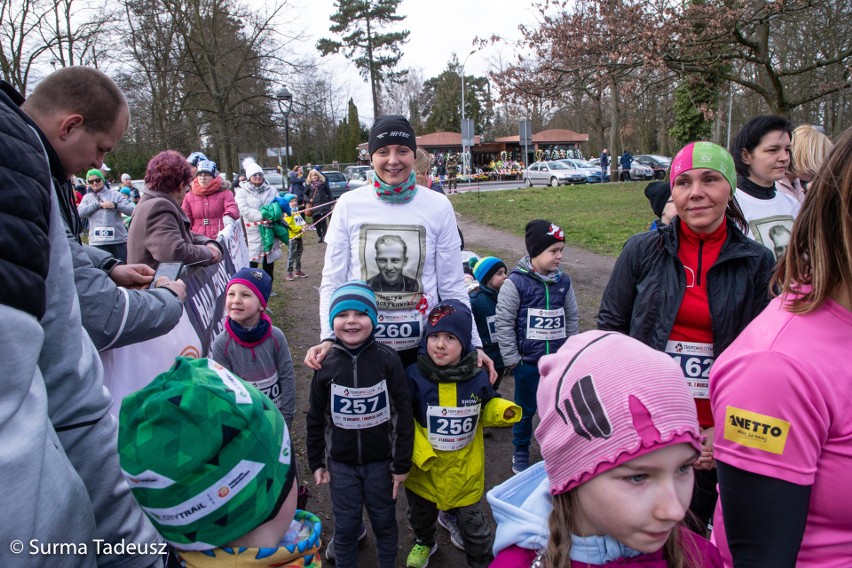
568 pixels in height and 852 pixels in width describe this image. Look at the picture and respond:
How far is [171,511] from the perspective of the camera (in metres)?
1.28

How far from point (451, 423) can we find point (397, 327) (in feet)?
2.03

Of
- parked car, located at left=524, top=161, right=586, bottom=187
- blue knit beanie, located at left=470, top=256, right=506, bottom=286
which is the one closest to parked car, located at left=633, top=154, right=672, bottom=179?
parked car, located at left=524, top=161, right=586, bottom=187

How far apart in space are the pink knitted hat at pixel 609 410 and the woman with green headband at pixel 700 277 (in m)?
1.15

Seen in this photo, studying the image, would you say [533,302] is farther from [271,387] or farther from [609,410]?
[609,410]

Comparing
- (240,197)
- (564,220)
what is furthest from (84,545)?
(564,220)

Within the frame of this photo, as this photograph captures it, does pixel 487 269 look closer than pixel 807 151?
No

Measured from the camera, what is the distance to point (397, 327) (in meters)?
3.18

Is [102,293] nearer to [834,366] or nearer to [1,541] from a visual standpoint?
[1,541]

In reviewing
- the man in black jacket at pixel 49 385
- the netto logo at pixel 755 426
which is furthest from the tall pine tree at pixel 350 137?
the netto logo at pixel 755 426

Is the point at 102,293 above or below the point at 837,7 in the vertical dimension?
below

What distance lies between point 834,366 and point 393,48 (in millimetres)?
48951

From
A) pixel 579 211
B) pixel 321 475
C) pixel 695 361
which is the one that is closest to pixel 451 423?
pixel 321 475

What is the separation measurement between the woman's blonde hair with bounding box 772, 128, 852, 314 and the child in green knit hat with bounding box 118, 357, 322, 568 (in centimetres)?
136

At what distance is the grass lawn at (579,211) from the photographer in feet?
43.1
